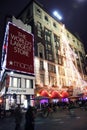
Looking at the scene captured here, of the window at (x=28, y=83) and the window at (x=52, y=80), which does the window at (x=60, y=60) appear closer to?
the window at (x=52, y=80)

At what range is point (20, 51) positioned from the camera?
35.9 m

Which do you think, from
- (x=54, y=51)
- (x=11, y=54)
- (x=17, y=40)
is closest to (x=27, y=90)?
(x=11, y=54)

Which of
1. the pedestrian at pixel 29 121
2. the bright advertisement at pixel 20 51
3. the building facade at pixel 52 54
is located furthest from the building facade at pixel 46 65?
the pedestrian at pixel 29 121

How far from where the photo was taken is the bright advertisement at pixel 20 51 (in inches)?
1324

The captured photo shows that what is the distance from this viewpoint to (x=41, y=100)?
38.0 meters

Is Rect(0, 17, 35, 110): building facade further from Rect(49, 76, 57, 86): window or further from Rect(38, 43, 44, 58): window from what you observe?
Rect(49, 76, 57, 86): window

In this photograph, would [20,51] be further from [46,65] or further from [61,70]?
[61,70]

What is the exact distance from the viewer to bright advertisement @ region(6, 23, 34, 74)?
3362 centimetres

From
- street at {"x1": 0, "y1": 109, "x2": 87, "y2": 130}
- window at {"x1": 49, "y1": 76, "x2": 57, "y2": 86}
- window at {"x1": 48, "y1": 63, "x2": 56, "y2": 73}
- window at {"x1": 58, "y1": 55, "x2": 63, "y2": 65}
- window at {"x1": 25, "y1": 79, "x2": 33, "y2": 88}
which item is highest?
window at {"x1": 58, "y1": 55, "x2": 63, "y2": 65}

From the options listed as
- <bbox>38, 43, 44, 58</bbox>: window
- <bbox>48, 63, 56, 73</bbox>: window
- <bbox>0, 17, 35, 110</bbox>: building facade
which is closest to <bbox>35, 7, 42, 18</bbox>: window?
<bbox>38, 43, 44, 58</bbox>: window

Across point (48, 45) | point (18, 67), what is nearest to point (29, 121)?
point (18, 67)

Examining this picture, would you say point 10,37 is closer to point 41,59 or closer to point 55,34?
point 41,59

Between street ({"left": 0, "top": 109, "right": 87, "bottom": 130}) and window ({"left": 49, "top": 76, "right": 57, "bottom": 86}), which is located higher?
window ({"left": 49, "top": 76, "right": 57, "bottom": 86})

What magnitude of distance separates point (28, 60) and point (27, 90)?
6539 millimetres
